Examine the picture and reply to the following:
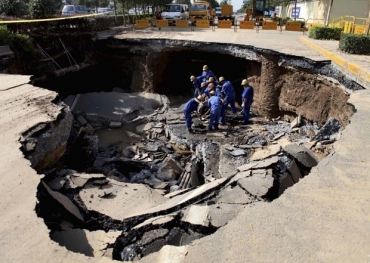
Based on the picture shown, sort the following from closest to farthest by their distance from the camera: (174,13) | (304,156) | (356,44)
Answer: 1. (304,156)
2. (356,44)
3. (174,13)

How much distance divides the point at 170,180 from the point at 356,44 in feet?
26.1

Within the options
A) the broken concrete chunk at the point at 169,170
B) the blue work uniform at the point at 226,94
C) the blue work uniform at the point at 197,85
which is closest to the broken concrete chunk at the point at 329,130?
the broken concrete chunk at the point at 169,170

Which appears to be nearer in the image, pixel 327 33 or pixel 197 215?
pixel 197 215

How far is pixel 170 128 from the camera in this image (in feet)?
35.5

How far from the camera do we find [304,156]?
606 centimetres

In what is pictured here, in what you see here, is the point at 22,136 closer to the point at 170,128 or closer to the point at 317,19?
the point at 170,128

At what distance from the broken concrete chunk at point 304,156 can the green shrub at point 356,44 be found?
20.7ft

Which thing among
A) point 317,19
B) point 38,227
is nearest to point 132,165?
point 38,227

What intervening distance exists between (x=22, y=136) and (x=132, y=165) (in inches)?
147

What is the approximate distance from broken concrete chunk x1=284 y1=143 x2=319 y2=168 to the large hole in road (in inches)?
1.1

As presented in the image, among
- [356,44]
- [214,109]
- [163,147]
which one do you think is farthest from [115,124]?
[356,44]

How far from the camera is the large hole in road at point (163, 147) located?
14.2 ft

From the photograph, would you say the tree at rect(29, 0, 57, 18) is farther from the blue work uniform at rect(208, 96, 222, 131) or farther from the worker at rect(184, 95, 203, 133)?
the blue work uniform at rect(208, 96, 222, 131)

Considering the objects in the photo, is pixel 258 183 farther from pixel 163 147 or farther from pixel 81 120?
pixel 81 120
